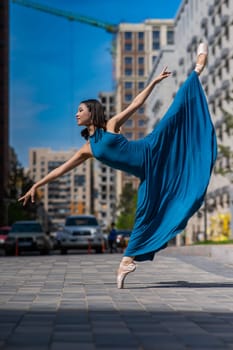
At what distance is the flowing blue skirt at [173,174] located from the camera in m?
10.3

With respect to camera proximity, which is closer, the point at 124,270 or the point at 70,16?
the point at 124,270

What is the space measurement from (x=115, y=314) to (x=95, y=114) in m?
3.48

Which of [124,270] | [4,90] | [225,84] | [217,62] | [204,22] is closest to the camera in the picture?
[124,270]

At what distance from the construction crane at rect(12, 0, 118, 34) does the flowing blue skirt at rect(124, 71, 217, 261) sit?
156498mm

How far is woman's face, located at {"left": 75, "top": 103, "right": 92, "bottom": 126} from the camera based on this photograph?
10.4 m

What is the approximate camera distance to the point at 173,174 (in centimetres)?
1051

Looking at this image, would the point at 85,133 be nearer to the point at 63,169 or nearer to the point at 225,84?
the point at 63,169

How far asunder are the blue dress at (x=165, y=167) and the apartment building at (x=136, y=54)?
6042 inches

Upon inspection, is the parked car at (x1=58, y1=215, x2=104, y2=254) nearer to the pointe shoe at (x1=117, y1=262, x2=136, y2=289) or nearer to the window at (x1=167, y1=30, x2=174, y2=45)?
the pointe shoe at (x1=117, y1=262, x2=136, y2=289)

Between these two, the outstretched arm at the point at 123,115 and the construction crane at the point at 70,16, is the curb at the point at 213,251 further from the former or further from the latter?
the construction crane at the point at 70,16

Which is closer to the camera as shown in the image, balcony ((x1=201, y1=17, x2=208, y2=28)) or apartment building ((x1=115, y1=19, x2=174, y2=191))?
balcony ((x1=201, y1=17, x2=208, y2=28))

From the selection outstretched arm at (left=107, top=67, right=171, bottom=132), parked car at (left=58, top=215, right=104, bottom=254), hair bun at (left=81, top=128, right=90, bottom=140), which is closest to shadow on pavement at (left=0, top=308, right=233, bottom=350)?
outstretched arm at (left=107, top=67, right=171, bottom=132)

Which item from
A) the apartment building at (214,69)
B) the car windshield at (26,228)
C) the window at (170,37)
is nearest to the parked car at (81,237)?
the car windshield at (26,228)

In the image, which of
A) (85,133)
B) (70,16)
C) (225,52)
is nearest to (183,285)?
(85,133)
